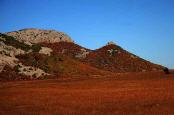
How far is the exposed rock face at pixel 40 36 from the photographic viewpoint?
13589 cm

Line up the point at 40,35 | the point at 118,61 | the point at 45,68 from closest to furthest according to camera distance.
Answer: the point at 45,68 → the point at 118,61 → the point at 40,35

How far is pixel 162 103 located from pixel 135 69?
10277 centimetres

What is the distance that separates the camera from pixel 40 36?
454ft

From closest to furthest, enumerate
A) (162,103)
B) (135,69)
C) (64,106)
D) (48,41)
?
(162,103)
(64,106)
(135,69)
(48,41)

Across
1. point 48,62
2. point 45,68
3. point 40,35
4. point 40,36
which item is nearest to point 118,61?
point 40,36

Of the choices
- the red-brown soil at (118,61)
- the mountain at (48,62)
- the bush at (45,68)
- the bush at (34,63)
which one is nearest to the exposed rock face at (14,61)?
the mountain at (48,62)

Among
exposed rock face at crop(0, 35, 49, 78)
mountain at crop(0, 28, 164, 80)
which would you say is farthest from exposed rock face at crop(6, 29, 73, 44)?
exposed rock face at crop(0, 35, 49, 78)

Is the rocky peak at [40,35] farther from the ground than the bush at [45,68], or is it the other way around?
the rocky peak at [40,35]

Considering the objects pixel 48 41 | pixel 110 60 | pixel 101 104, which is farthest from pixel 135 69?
pixel 101 104

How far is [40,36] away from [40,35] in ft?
2.97

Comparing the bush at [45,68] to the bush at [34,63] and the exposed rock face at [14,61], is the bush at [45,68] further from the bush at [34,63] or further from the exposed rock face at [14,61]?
the bush at [34,63]

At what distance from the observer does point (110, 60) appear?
132125 mm

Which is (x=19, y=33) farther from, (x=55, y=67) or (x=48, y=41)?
(x=55, y=67)

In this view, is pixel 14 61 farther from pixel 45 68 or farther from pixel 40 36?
pixel 40 36
